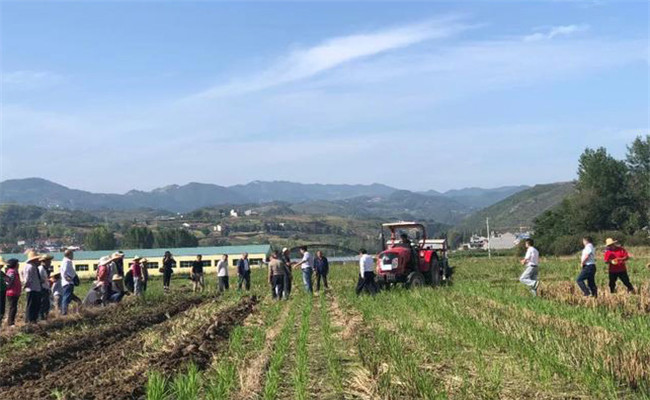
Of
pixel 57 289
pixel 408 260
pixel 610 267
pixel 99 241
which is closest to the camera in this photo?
pixel 610 267

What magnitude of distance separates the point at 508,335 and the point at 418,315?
3330 millimetres

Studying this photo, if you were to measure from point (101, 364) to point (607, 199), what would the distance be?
251 feet

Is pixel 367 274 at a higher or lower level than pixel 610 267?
lower

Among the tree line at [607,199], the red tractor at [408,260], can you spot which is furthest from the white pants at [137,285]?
the tree line at [607,199]

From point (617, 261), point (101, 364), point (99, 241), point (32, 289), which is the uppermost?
point (32, 289)

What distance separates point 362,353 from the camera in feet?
27.0

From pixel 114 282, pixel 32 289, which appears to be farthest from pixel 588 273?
pixel 114 282

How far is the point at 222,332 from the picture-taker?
1147 centimetres

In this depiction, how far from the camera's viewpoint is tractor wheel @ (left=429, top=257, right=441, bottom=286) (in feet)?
63.0

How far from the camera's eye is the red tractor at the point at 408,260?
18.0m

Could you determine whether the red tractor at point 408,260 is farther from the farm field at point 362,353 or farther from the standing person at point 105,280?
the standing person at point 105,280

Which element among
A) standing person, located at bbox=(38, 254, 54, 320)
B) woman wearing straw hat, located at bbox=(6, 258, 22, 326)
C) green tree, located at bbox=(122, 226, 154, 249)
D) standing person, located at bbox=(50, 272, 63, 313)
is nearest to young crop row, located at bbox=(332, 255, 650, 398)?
woman wearing straw hat, located at bbox=(6, 258, 22, 326)

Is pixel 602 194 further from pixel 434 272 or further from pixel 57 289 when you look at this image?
pixel 57 289

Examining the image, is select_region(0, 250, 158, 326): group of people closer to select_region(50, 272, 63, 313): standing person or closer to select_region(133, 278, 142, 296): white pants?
select_region(50, 272, 63, 313): standing person
